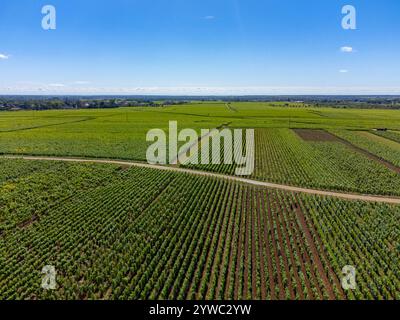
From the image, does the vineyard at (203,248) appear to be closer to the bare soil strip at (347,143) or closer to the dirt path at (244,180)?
the dirt path at (244,180)

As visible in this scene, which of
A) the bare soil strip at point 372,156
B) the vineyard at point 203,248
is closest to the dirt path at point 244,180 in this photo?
the vineyard at point 203,248

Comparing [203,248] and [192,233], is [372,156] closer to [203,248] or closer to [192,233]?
[192,233]

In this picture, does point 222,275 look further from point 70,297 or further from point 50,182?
point 50,182

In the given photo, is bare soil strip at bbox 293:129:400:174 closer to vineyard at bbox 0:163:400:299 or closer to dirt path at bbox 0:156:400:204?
dirt path at bbox 0:156:400:204

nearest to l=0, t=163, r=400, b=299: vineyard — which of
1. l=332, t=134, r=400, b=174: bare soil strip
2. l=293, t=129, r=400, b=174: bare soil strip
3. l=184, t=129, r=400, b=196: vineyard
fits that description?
l=184, t=129, r=400, b=196: vineyard
